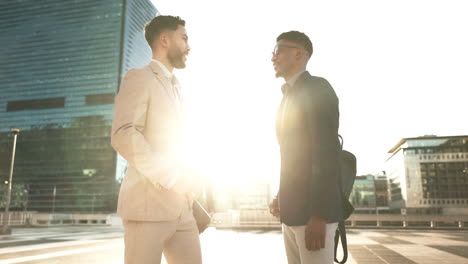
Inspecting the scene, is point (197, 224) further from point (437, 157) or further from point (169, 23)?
point (437, 157)

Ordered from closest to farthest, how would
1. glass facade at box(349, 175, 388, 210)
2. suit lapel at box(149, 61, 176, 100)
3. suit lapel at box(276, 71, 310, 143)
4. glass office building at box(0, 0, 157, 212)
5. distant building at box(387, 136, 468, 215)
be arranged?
1. suit lapel at box(149, 61, 176, 100)
2. suit lapel at box(276, 71, 310, 143)
3. distant building at box(387, 136, 468, 215)
4. glass office building at box(0, 0, 157, 212)
5. glass facade at box(349, 175, 388, 210)

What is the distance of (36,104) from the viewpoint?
111250 millimetres

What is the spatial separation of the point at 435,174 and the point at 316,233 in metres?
100

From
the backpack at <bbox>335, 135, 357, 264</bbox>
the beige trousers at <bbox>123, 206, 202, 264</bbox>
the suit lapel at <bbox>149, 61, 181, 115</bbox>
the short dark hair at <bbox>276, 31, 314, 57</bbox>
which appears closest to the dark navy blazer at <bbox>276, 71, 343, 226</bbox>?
the backpack at <bbox>335, 135, 357, 264</bbox>

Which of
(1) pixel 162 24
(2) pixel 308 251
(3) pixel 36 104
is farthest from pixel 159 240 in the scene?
(3) pixel 36 104

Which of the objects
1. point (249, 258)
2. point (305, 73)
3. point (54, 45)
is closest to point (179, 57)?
point (305, 73)

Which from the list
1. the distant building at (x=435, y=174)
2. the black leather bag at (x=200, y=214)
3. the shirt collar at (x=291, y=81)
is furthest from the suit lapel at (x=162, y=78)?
the distant building at (x=435, y=174)

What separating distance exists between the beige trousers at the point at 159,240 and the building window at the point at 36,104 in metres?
120

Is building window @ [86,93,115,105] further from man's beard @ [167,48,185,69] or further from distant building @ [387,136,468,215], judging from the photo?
man's beard @ [167,48,185,69]

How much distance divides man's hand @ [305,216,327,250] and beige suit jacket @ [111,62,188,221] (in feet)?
2.24

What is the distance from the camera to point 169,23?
2092mm

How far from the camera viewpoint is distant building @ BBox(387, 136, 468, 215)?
85.3 metres

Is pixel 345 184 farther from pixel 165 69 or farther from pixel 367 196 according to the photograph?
pixel 367 196

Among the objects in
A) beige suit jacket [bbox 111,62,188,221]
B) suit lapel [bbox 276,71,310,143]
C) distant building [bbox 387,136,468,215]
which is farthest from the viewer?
distant building [bbox 387,136,468,215]
